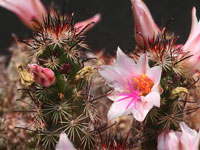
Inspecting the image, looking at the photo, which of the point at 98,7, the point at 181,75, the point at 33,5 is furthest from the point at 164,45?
the point at 98,7

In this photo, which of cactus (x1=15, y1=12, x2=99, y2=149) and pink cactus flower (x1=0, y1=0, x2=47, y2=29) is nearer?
cactus (x1=15, y1=12, x2=99, y2=149)

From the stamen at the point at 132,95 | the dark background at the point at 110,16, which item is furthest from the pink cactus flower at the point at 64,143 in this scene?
the dark background at the point at 110,16

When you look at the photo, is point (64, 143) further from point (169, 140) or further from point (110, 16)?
point (110, 16)

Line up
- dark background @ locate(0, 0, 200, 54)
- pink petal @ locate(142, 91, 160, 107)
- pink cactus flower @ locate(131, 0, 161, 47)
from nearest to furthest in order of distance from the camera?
pink petal @ locate(142, 91, 160, 107), pink cactus flower @ locate(131, 0, 161, 47), dark background @ locate(0, 0, 200, 54)

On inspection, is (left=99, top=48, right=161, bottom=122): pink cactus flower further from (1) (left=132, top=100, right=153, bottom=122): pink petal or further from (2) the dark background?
(2) the dark background

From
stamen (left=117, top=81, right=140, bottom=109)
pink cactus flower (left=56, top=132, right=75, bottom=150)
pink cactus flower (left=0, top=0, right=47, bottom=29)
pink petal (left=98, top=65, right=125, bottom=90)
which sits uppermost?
pink cactus flower (left=0, top=0, right=47, bottom=29)

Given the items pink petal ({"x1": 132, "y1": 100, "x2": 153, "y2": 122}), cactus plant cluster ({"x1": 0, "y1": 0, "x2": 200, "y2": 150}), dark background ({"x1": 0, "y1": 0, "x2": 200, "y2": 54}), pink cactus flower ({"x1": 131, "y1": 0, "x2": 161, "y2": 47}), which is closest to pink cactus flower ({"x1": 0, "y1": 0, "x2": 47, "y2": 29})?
cactus plant cluster ({"x1": 0, "y1": 0, "x2": 200, "y2": 150})

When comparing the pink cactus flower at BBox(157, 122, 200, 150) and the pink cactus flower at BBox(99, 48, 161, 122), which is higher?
the pink cactus flower at BBox(99, 48, 161, 122)
